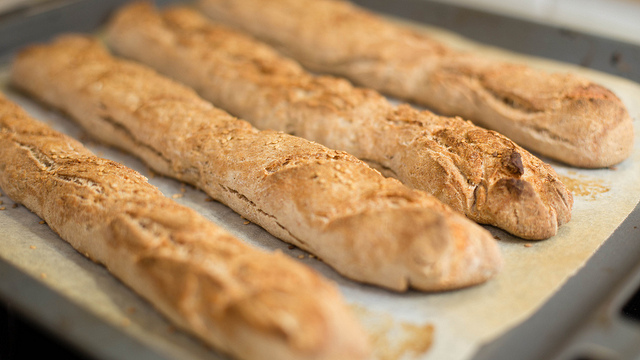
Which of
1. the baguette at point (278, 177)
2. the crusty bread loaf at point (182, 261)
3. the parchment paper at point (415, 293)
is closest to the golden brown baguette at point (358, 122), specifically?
the parchment paper at point (415, 293)

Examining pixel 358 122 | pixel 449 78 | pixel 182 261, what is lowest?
pixel 182 261

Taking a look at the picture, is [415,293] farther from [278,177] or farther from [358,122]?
[358,122]

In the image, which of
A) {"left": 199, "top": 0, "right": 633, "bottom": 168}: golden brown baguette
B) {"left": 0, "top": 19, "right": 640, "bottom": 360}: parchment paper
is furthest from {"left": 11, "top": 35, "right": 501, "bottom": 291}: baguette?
{"left": 199, "top": 0, "right": 633, "bottom": 168}: golden brown baguette

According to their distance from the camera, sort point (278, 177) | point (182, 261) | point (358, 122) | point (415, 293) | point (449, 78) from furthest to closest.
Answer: point (449, 78) → point (358, 122) → point (278, 177) → point (415, 293) → point (182, 261)

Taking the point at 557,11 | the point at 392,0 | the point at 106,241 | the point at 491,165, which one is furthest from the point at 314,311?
the point at 557,11

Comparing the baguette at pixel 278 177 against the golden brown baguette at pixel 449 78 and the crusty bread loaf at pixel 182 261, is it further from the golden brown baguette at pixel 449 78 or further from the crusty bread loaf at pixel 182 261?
the golden brown baguette at pixel 449 78

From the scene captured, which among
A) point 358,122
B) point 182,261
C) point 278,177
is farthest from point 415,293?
point 358,122
